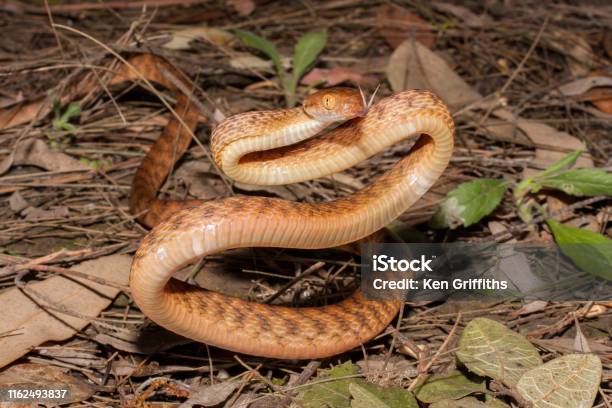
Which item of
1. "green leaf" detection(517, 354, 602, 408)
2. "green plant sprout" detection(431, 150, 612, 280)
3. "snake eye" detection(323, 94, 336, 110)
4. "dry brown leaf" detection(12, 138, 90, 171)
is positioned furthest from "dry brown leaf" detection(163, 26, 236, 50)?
"green leaf" detection(517, 354, 602, 408)

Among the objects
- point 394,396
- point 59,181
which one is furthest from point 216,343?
point 59,181

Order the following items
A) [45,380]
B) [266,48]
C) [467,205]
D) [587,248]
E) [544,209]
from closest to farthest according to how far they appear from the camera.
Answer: [45,380] → [587,248] → [467,205] → [544,209] → [266,48]

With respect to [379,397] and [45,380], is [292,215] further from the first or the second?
[45,380]

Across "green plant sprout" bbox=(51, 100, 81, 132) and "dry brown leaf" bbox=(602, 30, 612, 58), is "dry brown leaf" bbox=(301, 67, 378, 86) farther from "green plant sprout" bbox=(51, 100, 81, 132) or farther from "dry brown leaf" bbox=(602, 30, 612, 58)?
"dry brown leaf" bbox=(602, 30, 612, 58)

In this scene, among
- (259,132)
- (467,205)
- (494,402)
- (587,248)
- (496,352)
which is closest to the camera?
(259,132)

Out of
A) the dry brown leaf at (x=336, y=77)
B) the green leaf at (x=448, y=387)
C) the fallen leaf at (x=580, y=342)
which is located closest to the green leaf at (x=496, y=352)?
the green leaf at (x=448, y=387)

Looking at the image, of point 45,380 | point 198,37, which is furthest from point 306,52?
point 45,380
